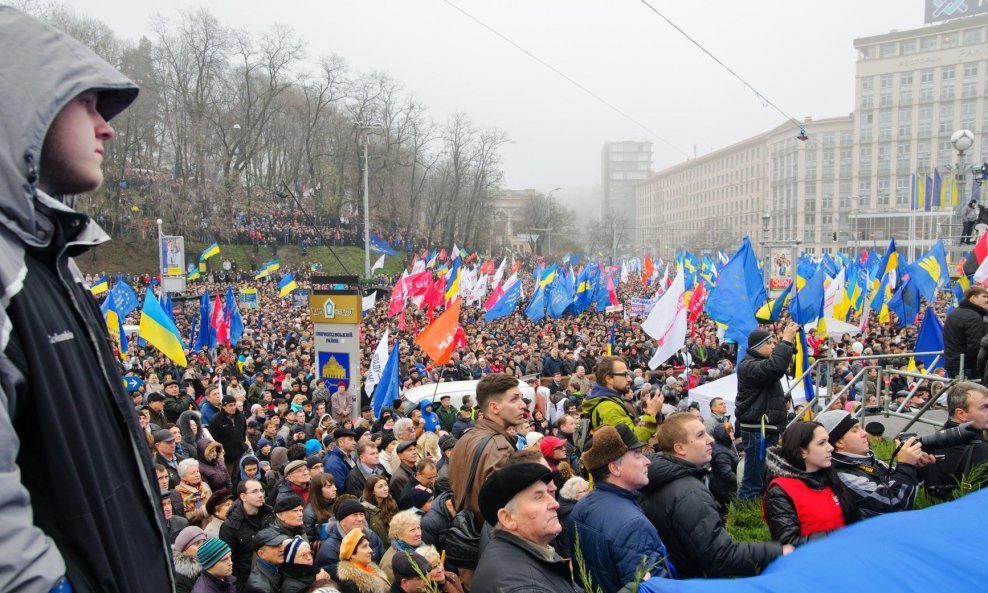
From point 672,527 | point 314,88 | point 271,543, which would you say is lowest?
point 271,543

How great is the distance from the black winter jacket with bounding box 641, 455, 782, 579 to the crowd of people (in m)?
0.01

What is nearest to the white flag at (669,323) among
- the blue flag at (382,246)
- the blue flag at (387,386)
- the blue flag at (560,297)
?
the blue flag at (387,386)

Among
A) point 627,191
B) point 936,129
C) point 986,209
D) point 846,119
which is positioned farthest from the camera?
point 627,191

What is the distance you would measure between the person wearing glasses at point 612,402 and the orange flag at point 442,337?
5917 millimetres

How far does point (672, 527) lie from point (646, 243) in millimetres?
132624

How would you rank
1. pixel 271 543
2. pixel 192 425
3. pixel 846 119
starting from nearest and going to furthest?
pixel 271 543 < pixel 192 425 < pixel 846 119

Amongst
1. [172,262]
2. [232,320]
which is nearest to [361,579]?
[232,320]

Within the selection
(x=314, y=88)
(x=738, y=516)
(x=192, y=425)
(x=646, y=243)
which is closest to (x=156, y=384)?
(x=192, y=425)

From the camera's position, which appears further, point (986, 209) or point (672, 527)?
point (986, 209)

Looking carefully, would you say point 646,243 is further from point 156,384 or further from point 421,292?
point 156,384

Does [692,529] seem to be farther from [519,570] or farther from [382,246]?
[382,246]

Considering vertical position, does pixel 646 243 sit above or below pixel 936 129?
below

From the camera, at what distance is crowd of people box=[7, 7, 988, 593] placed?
4.08 feet

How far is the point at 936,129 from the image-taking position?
8794 cm
